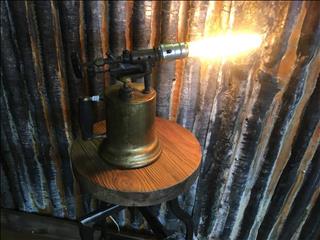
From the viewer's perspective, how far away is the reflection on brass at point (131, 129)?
3.85ft

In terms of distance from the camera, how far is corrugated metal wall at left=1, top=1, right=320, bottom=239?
141cm

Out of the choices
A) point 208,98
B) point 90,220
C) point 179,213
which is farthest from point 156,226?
point 208,98

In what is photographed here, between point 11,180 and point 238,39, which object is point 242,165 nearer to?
point 238,39

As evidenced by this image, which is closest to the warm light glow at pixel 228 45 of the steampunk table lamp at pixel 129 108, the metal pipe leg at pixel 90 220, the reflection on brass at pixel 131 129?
the steampunk table lamp at pixel 129 108

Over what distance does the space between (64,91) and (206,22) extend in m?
0.85

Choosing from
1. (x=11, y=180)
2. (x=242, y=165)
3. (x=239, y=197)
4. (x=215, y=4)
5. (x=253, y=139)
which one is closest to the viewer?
(x=215, y=4)

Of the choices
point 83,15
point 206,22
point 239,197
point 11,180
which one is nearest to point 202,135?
point 239,197

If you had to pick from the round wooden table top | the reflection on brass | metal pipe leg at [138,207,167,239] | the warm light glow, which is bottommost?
metal pipe leg at [138,207,167,239]

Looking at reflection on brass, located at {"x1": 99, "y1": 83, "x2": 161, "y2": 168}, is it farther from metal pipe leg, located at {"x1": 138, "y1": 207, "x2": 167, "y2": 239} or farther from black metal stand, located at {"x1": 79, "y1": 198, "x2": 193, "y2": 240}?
metal pipe leg, located at {"x1": 138, "y1": 207, "x2": 167, "y2": 239}

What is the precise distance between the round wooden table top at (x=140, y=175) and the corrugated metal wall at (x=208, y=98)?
320 mm

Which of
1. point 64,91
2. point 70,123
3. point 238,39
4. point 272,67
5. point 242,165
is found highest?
point 238,39

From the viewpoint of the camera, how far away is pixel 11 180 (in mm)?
2113

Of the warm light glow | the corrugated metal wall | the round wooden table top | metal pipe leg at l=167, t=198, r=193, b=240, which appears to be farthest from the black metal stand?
the warm light glow

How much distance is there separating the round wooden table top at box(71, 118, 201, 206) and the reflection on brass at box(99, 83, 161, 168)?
0.14 feet
